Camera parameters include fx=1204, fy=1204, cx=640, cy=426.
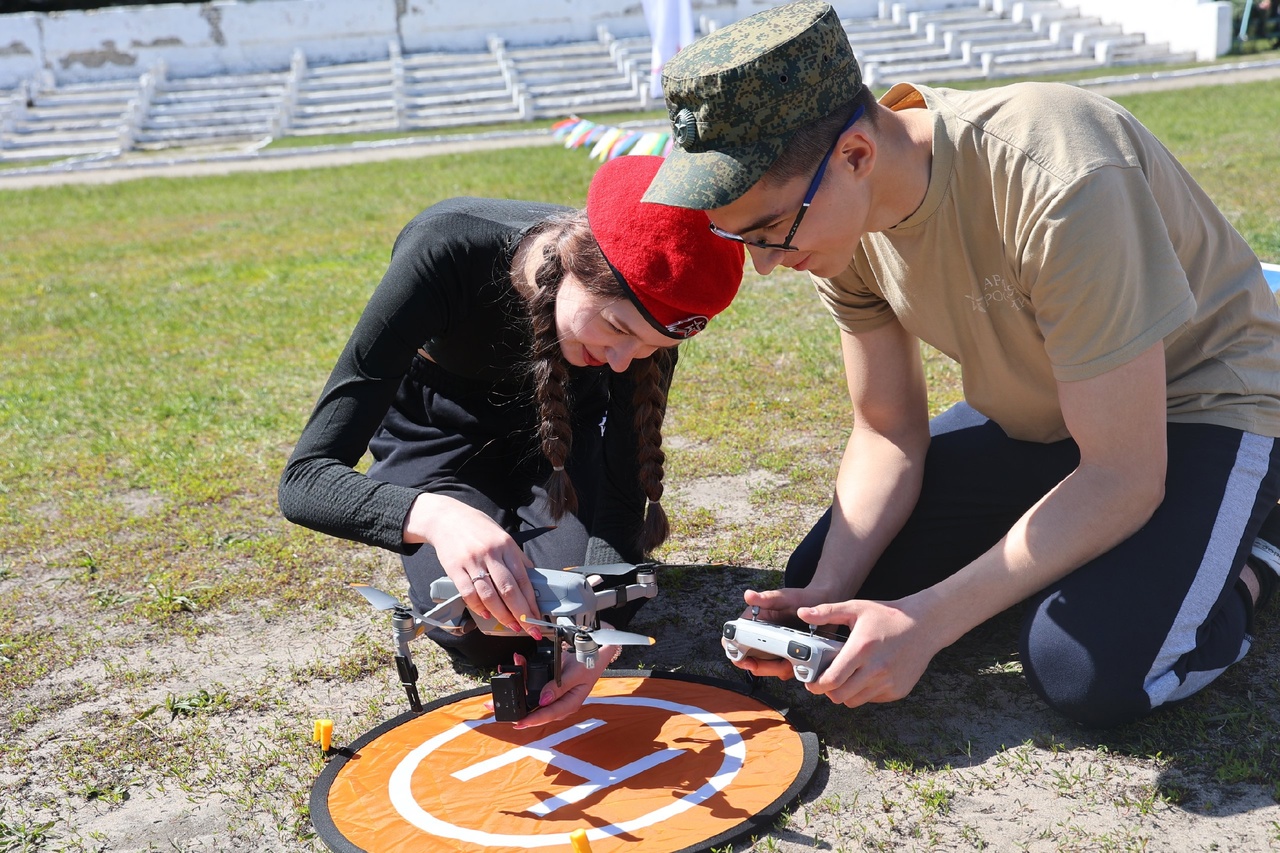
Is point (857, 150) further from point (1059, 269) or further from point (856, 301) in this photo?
point (856, 301)

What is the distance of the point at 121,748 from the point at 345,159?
58.2 feet

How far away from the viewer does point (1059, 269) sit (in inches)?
87.1

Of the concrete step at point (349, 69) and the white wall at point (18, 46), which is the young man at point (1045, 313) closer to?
the concrete step at point (349, 69)

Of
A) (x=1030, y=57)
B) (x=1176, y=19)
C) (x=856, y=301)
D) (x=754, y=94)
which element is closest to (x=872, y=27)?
(x=1030, y=57)

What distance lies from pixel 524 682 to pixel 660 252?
0.94 meters

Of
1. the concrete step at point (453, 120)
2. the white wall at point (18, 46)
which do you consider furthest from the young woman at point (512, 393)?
the white wall at point (18, 46)

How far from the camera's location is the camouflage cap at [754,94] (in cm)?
210

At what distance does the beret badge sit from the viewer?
220 centimetres

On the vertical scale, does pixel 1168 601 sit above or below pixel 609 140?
above

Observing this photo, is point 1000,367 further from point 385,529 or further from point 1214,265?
point 385,529

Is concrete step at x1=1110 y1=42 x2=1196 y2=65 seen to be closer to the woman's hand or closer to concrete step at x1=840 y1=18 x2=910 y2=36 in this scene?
concrete step at x1=840 y1=18 x2=910 y2=36

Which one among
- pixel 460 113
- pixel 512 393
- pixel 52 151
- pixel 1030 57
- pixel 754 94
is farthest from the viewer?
pixel 1030 57

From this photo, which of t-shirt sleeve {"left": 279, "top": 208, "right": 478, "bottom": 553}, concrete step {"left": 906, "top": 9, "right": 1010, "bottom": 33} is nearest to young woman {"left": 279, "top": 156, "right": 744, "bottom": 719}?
t-shirt sleeve {"left": 279, "top": 208, "right": 478, "bottom": 553}

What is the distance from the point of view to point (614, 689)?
9.48 feet
